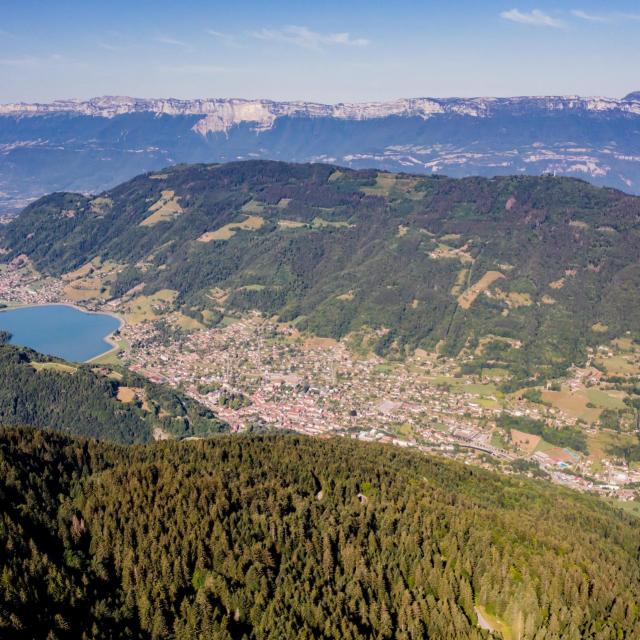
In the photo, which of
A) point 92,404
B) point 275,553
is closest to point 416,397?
point 92,404

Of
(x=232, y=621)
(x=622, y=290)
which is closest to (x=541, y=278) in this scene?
(x=622, y=290)

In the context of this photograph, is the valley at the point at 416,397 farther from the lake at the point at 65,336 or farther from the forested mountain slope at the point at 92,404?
the lake at the point at 65,336

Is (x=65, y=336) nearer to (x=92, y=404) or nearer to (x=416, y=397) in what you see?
(x=92, y=404)

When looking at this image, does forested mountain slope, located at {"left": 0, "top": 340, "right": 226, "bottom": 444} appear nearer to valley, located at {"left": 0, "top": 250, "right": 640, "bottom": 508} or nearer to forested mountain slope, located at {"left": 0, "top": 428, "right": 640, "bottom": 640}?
valley, located at {"left": 0, "top": 250, "right": 640, "bottom": 508}

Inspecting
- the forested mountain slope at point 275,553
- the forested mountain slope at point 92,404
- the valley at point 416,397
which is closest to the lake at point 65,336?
the valley at point 416,397

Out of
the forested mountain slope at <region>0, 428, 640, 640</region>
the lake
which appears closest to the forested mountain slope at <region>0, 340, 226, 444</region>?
the lake

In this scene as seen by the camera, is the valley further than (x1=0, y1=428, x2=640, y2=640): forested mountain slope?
Yes
